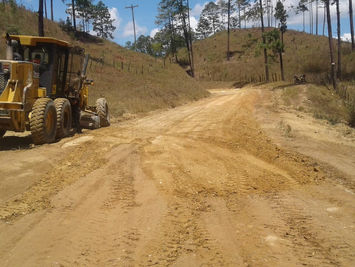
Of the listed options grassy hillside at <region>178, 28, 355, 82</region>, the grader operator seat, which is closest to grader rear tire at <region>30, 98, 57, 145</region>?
the grader operator seat

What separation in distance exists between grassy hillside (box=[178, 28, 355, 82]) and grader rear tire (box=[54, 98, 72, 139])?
2742cm

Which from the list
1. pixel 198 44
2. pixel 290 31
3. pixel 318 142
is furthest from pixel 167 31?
pixel 318 142

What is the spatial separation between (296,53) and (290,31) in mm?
24578

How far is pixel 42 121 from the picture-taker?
862cm

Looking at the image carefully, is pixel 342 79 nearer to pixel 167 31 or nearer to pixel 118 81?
pixel 118 81

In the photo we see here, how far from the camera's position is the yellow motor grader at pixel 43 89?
8562mm

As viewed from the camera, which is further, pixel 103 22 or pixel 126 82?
pixel 103 22

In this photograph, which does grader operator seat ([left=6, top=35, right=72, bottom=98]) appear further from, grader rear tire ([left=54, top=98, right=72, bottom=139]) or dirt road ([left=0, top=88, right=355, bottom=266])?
dirt road ([left=0, top=88, right=355, bottom=266])

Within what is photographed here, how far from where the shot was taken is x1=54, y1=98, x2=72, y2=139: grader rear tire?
9695mm

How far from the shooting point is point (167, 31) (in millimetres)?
59812

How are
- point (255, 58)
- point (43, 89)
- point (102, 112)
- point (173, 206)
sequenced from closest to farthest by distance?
point (173, 206) < point (43, 89) < point (102, 112) < point (255, 58)

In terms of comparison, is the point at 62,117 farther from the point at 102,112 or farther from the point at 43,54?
the point at 102,112

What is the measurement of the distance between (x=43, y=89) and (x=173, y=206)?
6395mm

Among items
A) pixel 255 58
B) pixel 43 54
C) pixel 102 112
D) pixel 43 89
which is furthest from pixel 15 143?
pixel 255 58
